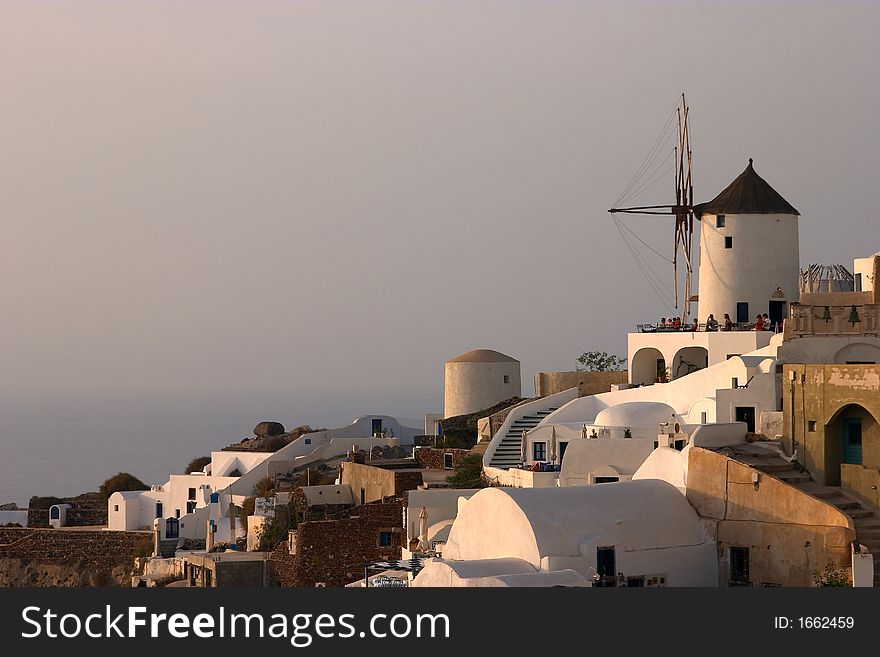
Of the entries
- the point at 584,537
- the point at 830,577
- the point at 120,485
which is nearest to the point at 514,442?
the point at 584,537

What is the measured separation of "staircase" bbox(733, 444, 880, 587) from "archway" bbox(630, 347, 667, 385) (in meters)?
11.9

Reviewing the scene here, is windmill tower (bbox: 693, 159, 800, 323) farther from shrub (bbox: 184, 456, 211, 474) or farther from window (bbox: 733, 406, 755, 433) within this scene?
shrub (bbox: 184, 456, 211, 474)

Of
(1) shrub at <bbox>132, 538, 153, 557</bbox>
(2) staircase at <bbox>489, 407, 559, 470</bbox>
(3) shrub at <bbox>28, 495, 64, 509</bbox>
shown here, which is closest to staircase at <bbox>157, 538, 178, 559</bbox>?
(1) shrub at <bbox>132, 538, 153, 557</bbox>

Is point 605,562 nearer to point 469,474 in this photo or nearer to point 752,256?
point 469,474

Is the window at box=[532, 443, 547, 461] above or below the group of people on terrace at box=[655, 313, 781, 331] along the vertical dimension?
below

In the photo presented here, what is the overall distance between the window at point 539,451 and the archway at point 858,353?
662 cm

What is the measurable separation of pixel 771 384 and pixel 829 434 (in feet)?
13.7

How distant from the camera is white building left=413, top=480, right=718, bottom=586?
80.8ft

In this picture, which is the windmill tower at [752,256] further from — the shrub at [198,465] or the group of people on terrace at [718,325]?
the shrub at [198,465]

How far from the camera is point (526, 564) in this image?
24.7 m

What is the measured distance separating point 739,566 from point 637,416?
273 inches

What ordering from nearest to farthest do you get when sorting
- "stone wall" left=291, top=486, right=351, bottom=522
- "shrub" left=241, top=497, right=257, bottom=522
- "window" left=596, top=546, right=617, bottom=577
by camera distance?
"window" left=596, top=546, right=617, bottom=577, "stone wall" left=291, top=486, right=351, bottom=522, "shrub" left=241, top=497, right=257, bottom=522

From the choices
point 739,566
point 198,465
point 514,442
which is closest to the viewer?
point 739,566

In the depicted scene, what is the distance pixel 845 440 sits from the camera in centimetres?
2762
